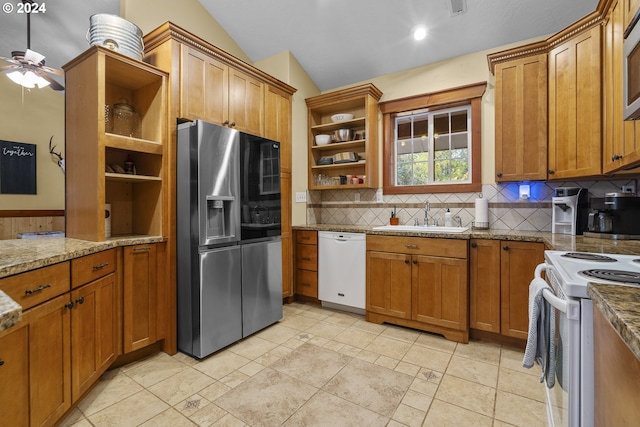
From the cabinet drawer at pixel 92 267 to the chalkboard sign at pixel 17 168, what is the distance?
2.57m

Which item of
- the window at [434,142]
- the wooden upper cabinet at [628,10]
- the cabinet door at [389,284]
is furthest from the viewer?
the window at [434,142]

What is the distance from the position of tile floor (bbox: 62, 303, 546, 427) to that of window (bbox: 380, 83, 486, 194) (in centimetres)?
169

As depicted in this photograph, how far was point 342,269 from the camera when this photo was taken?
3209 millimetres

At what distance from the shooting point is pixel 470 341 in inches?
102

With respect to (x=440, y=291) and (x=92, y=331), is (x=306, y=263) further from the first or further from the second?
(x=92, y=331)

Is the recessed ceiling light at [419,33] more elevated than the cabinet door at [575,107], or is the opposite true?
the recessed ceiling light at [419,33]

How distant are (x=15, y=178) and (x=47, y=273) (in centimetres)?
304

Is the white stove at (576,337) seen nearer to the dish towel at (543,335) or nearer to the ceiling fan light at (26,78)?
the dish towel at (543,335)

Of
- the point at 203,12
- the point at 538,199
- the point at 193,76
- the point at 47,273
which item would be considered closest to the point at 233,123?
the point at 193,76

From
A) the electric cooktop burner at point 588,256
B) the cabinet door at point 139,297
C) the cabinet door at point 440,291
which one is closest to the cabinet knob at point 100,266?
the cabinet door at point 139,297

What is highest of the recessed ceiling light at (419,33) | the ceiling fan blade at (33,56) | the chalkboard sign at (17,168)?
the recessed ceiling light at (419,33)

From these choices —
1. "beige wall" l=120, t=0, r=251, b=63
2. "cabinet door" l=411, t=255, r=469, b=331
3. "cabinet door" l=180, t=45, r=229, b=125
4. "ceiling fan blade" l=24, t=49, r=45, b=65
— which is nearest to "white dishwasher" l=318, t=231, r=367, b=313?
"cabinet door" l=411, t=255, r=469, b=331

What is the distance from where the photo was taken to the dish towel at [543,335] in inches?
46.8

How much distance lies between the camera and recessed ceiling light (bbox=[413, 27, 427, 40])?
2986mm
